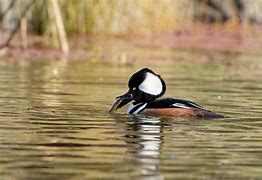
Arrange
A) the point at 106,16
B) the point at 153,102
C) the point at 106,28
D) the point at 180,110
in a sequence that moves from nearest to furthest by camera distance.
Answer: the point at 180,110
the point at 153,102
the point at 106,16
the point at 106,28

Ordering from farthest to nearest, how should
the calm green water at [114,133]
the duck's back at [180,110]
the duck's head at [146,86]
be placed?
the duck's head at [146,86] → the duck's back at [180,110] → the calm green water at [114,133]

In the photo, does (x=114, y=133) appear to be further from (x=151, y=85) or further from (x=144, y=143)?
(x=151, y=85)

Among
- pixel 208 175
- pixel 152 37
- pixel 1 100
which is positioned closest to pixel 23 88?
pixel 1 100

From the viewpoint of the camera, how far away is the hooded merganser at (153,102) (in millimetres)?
11641

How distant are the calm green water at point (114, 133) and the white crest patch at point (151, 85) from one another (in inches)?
15.8

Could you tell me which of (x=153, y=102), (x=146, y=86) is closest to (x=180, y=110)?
(x=153, y=102)

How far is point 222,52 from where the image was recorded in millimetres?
25453

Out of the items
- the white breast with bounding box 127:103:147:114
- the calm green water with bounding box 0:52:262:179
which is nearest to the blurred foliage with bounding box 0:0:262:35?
the calm green water with bounding box 0:52:262:179

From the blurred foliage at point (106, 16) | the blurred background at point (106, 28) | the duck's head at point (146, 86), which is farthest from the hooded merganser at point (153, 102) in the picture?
the blurred foliage at point (106, 16)

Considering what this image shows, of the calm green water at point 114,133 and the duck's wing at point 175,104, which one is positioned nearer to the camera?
the calm green water at point 114,133

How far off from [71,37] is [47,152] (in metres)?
17.0

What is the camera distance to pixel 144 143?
31.5 ft

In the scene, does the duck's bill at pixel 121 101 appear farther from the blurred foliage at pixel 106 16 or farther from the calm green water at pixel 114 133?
the blurred foliage at pixel 106 16

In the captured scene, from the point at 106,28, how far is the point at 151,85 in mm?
14145
